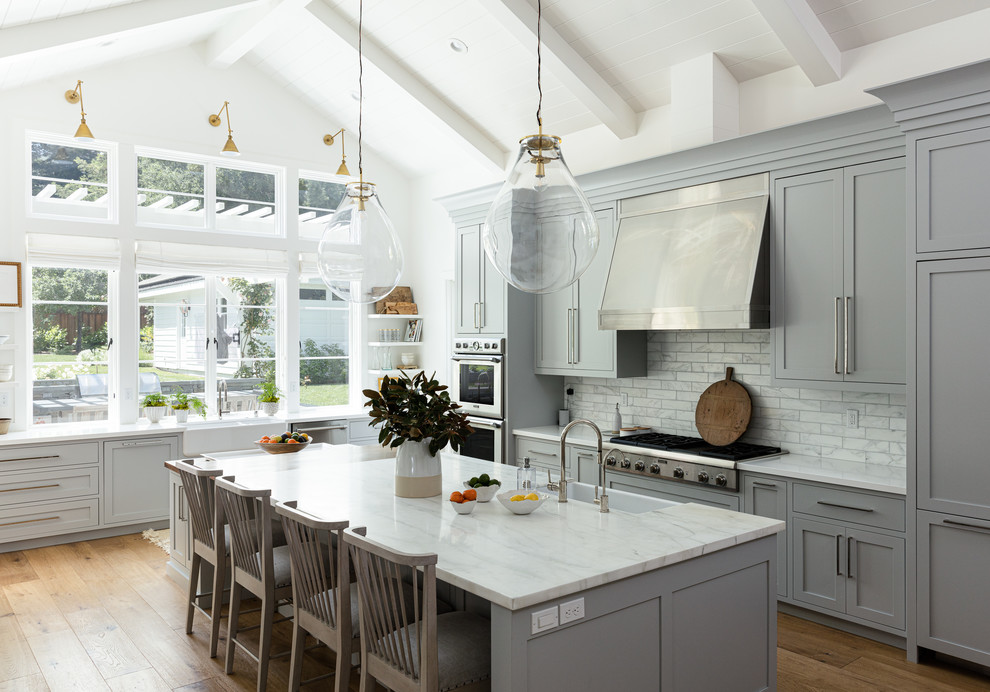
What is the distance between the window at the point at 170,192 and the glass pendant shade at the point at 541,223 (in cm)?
511

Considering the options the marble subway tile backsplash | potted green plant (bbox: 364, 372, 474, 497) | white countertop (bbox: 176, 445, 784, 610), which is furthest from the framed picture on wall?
the marble subway tile backsplash

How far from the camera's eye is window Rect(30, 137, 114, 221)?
6.00 m

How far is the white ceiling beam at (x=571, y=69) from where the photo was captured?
479 cm

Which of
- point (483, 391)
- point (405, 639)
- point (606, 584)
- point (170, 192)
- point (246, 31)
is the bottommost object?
point (405, 639)

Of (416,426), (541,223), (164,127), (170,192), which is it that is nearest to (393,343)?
(170,192)

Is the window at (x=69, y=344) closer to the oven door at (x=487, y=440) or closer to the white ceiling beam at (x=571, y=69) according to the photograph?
the oven door at (x=487, y=440)

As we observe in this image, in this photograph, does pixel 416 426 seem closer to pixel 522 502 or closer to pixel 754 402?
pixel 522 502

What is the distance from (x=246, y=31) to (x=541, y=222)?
182 inches

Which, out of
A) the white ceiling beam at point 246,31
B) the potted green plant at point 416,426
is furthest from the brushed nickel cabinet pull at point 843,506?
the white ceiling beam at point 246,31

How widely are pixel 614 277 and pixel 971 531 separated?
2623 mm

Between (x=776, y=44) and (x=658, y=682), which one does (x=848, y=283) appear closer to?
(x=776, y=44)

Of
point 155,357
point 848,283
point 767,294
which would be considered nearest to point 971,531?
point 848,283

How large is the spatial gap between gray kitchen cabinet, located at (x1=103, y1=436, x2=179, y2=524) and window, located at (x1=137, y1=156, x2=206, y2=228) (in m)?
2.05

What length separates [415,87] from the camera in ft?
20.3
